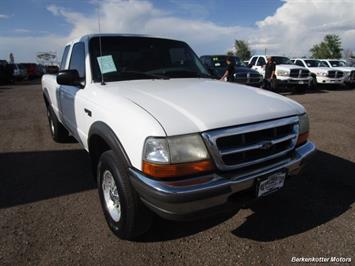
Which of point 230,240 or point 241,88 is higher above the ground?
point 241,88

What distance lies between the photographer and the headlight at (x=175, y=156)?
2.18m

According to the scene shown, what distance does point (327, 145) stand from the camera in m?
5.73

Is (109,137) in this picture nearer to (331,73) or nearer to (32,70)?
(331,73)

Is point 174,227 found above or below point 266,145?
below

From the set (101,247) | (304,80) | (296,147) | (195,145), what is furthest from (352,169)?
(304,80)

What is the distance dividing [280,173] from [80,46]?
297 cm

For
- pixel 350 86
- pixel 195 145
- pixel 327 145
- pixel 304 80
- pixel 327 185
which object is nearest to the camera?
pixel 195 145

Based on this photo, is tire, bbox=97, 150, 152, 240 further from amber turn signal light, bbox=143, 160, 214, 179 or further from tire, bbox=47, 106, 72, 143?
tire, bbox=47, 106, 72, 143

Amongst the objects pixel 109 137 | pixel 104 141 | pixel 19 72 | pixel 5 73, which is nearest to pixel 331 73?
pixel 104 141

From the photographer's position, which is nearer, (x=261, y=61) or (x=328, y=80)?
(x=328, y=80)

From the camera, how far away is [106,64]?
11.2 ft

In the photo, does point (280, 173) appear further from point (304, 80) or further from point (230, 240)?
point (304, 80)

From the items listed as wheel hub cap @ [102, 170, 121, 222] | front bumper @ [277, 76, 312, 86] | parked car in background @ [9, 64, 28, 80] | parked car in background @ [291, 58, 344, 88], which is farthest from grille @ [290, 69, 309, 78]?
parked car in background @ [9, 64, 28, 80]

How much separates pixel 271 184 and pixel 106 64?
2.17 metres
